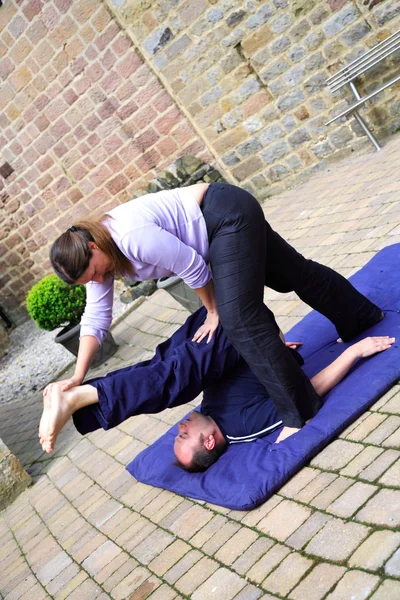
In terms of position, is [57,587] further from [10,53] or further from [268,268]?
[10,53]

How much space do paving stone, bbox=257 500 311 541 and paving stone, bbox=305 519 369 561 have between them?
0.14 meters

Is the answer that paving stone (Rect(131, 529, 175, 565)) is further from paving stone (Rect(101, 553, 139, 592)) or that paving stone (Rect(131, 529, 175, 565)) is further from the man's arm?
the man's arm

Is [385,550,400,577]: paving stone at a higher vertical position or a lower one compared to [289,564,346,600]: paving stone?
lower

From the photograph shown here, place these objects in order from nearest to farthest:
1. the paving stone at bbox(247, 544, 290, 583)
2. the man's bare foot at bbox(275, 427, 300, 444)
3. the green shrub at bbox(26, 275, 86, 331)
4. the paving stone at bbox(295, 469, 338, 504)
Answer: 1. the paving stone at bbox(247, 544, 290, 583)
2. the paving stone at bbox(295, 469, 338, 504)
3. the man's bare foot at bbox(275, 427, 300, 444)
4. the green shrub at bbox(26, 275, 86, 331)

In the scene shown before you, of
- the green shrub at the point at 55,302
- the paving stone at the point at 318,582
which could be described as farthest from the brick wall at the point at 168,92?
the paving stone at the point at 318,582

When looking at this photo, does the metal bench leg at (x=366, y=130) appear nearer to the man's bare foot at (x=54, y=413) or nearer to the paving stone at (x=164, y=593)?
the man's bare foot at (x=54, y=413)

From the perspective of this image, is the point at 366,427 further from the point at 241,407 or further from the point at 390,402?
the point at 241,407

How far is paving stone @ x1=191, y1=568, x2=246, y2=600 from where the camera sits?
2033mm

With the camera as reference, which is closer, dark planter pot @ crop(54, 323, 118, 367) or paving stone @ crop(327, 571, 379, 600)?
paving stone @ crop(327, 571, 379, 600)

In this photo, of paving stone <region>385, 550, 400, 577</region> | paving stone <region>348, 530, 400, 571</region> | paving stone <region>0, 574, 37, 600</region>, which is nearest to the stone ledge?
paving stone <region>0, 574, 37, 600</region>

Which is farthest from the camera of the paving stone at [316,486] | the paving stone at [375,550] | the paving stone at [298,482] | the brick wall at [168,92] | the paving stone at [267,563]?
the brick wall at [168,92]

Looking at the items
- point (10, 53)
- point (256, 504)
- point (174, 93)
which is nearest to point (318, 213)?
point (174, 93)

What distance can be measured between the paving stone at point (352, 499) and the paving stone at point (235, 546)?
1.02 ft

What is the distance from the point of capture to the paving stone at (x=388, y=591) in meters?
1.61
